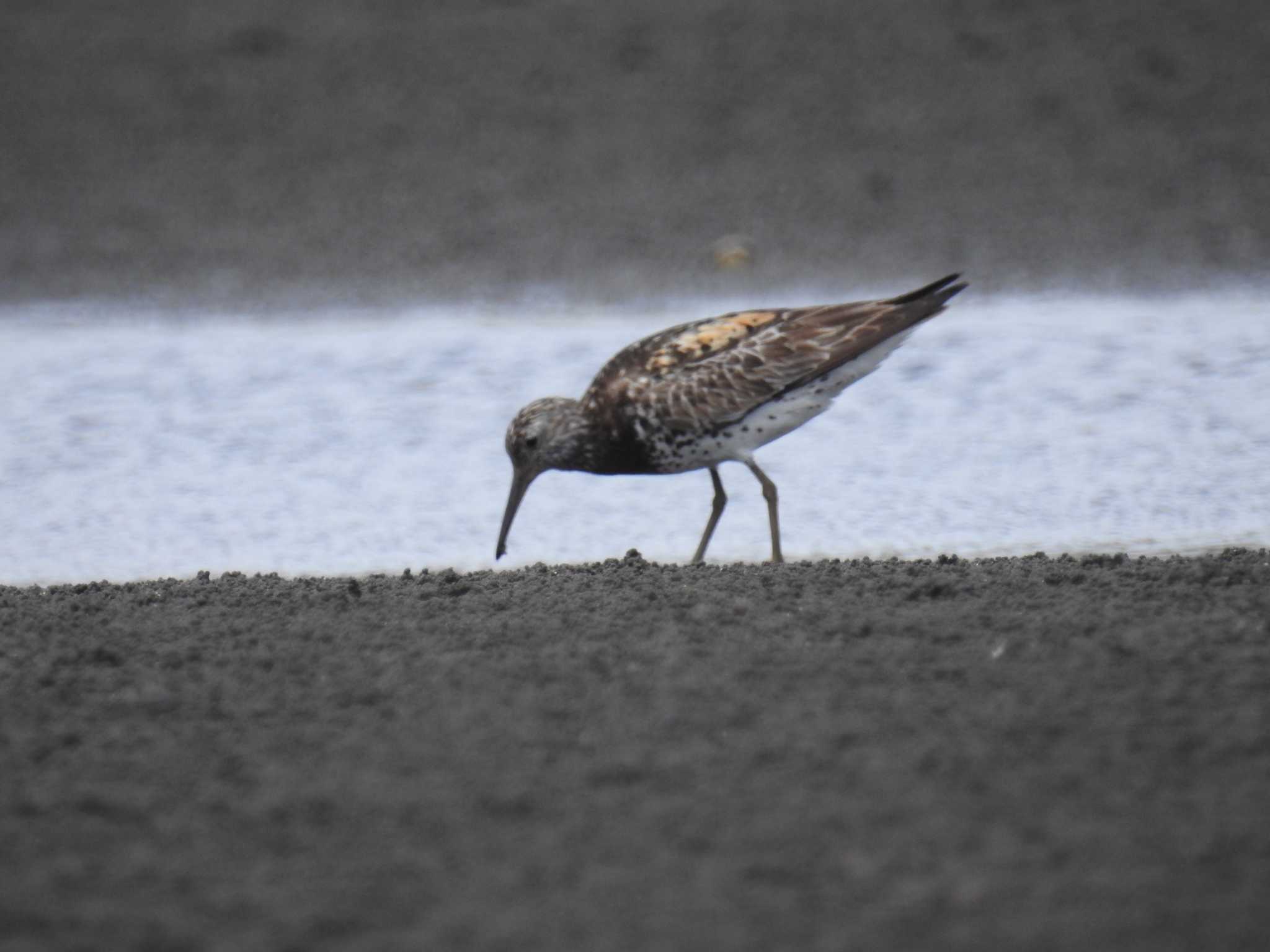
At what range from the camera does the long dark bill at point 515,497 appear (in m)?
6.41

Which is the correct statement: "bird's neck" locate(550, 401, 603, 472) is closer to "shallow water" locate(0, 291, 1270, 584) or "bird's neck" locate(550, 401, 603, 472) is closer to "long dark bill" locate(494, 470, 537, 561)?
"long dark bill" locate(494, 470, 537, 561)

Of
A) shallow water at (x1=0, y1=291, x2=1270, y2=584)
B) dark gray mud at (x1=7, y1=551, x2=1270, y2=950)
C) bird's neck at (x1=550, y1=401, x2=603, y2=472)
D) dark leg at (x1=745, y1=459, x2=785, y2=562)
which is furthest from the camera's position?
bird's neck at (x1=550, y1=401, x2=603, y2=472)

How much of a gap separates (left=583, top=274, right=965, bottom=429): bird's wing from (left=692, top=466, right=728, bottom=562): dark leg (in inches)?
14.0

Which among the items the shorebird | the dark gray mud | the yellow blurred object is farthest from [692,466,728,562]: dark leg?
the yellow blurred object

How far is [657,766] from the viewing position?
A: 3654mm

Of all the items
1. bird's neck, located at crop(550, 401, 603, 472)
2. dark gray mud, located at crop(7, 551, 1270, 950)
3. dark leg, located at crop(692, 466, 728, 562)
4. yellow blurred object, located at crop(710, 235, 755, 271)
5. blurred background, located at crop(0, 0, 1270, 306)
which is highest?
blurred background, located at crop(0, 0, 1270, 306)

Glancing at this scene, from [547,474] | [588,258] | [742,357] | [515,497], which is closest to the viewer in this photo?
[742,357]

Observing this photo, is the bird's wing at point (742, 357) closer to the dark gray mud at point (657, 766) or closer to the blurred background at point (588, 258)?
the blurred background at point (588, 258)

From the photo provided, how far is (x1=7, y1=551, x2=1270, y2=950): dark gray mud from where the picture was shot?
9.91 ft

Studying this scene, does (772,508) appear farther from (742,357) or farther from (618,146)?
(618,146)

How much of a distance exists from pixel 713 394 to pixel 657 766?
9.74 ft

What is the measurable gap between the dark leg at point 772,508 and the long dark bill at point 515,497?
882mm

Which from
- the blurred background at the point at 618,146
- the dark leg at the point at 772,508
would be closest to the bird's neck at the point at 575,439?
the dark leg at the point at 772,508

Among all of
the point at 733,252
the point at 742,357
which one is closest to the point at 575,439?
the point at 742,357
